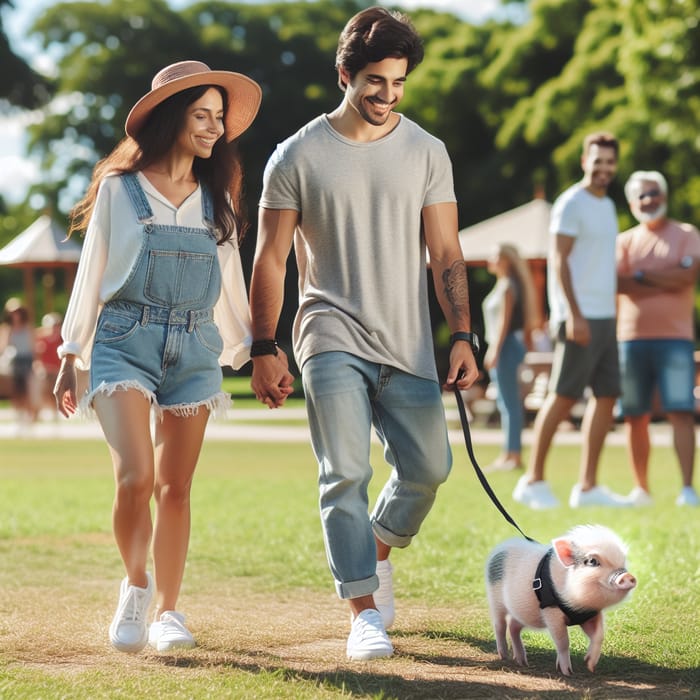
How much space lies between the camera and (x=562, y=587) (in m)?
4.73

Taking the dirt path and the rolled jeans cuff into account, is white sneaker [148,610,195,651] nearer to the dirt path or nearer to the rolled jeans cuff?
the dirt path

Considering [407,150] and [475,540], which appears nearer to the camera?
[407,150]

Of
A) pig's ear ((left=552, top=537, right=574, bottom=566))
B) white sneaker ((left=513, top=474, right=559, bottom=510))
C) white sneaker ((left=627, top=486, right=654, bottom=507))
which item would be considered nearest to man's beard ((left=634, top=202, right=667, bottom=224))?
white sneaker ((left=627, top=486, right=654, bottom=507))

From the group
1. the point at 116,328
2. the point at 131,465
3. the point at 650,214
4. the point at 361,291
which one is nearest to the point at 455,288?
the point at 361,291

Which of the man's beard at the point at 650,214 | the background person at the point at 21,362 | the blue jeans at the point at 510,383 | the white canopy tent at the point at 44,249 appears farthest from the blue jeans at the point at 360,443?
the white canopy tent at the point at 44,249

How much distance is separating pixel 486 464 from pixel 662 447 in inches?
128

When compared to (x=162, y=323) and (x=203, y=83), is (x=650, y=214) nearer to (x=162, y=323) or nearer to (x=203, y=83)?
(x=203, y=83)

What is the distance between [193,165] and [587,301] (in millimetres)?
4745

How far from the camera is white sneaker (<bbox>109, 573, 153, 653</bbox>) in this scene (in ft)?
16.5

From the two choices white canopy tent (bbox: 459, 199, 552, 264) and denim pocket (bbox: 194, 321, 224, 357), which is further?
white canopy tent (bbox: 459, 199, 552, 264)

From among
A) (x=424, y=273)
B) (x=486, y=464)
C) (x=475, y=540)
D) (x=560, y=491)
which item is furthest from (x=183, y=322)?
(x=486, y=464)

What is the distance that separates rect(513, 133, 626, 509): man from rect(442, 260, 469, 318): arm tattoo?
431cm

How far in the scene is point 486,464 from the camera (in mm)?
14133

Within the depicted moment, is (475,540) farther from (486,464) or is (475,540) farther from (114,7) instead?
(114,7)
